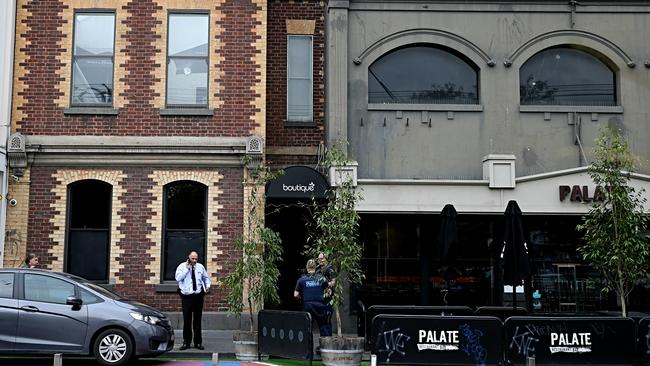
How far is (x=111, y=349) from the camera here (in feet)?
38.5

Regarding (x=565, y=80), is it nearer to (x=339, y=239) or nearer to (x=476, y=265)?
(x=476, y=265)

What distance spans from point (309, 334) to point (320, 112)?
7176 millimetres

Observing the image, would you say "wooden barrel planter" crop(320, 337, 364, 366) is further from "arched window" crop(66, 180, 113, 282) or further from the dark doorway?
"arched window" crop(66, 180, 113, 282)

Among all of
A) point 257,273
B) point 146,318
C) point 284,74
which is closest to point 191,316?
point 257,273

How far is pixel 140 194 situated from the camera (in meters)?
16.5

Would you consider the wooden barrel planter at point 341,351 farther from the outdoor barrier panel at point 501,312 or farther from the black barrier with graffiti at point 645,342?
the black barrier with graffiti at point 645,342

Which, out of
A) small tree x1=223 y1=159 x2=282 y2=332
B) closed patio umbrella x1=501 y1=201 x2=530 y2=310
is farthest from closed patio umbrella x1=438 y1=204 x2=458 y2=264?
small tree x1=223 y1=159 x2=282 y2=332

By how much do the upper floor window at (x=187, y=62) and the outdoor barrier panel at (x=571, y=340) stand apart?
28.8 feet

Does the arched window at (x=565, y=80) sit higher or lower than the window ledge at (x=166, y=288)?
higher

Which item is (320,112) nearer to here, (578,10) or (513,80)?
(513,80)

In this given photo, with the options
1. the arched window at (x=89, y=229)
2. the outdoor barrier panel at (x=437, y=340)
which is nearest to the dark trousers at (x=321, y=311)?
the outdoor barrier panel at (x=437, y=340)

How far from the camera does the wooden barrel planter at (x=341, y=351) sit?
11.5 meters

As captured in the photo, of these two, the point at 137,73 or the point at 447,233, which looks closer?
the point at 447,233

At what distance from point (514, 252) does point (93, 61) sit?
9.84 metres
